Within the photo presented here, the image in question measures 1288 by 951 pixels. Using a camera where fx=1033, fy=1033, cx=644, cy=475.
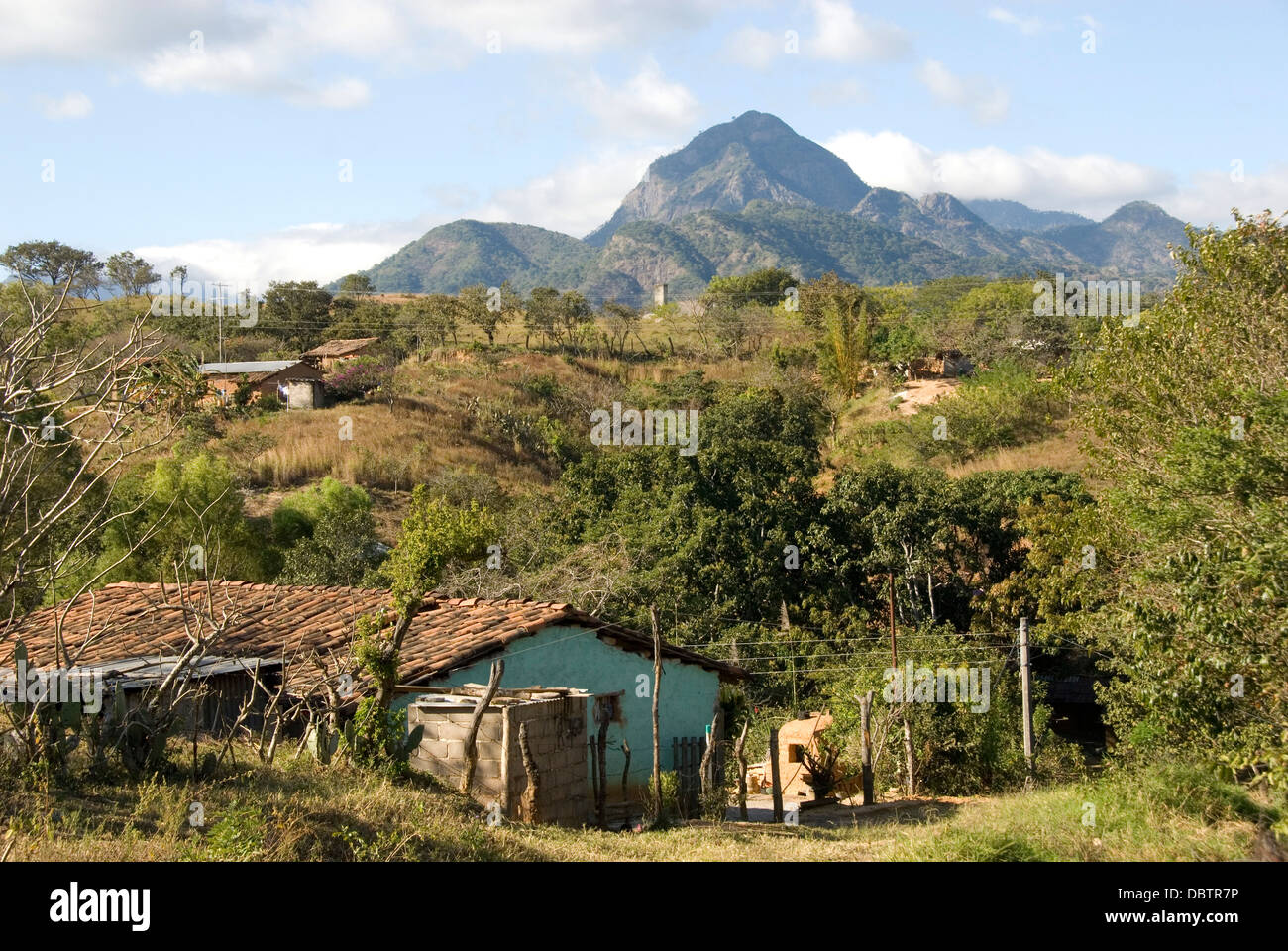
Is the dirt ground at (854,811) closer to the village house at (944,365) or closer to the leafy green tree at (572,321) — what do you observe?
the village house at (944,365)

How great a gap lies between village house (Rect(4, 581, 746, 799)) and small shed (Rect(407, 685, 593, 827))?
134 centimetres

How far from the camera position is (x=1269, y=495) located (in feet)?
35.6

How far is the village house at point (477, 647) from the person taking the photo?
14.1 meters

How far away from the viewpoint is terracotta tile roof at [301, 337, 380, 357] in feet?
173

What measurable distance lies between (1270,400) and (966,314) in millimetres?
50061

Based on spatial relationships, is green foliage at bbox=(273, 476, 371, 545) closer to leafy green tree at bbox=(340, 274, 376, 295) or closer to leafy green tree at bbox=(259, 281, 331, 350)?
leafy green tree at bbox=(259, 281, 331, 350)

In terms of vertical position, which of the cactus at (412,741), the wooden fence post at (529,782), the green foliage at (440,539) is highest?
the green foliage at (440,539)

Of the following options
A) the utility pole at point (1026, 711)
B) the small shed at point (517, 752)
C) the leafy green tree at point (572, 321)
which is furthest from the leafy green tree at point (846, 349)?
the small shed at point (517, 752)

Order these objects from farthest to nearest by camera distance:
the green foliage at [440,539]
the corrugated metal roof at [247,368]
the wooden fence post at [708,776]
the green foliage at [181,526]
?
the corrugated metal roof at [247,368], the green foliage at [440,539], the green foliage at [181,526], the wooden fence post at [708,776]

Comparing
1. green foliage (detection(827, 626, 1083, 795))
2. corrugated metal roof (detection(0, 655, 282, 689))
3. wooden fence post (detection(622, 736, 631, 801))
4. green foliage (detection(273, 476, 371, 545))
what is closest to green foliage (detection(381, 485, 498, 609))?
green foliage (detection(273, 476, 371, 545))

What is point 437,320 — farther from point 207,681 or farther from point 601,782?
point 601,782

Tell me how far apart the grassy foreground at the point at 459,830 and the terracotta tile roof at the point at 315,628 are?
3649 mm

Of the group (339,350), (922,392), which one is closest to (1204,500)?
(922,392)
